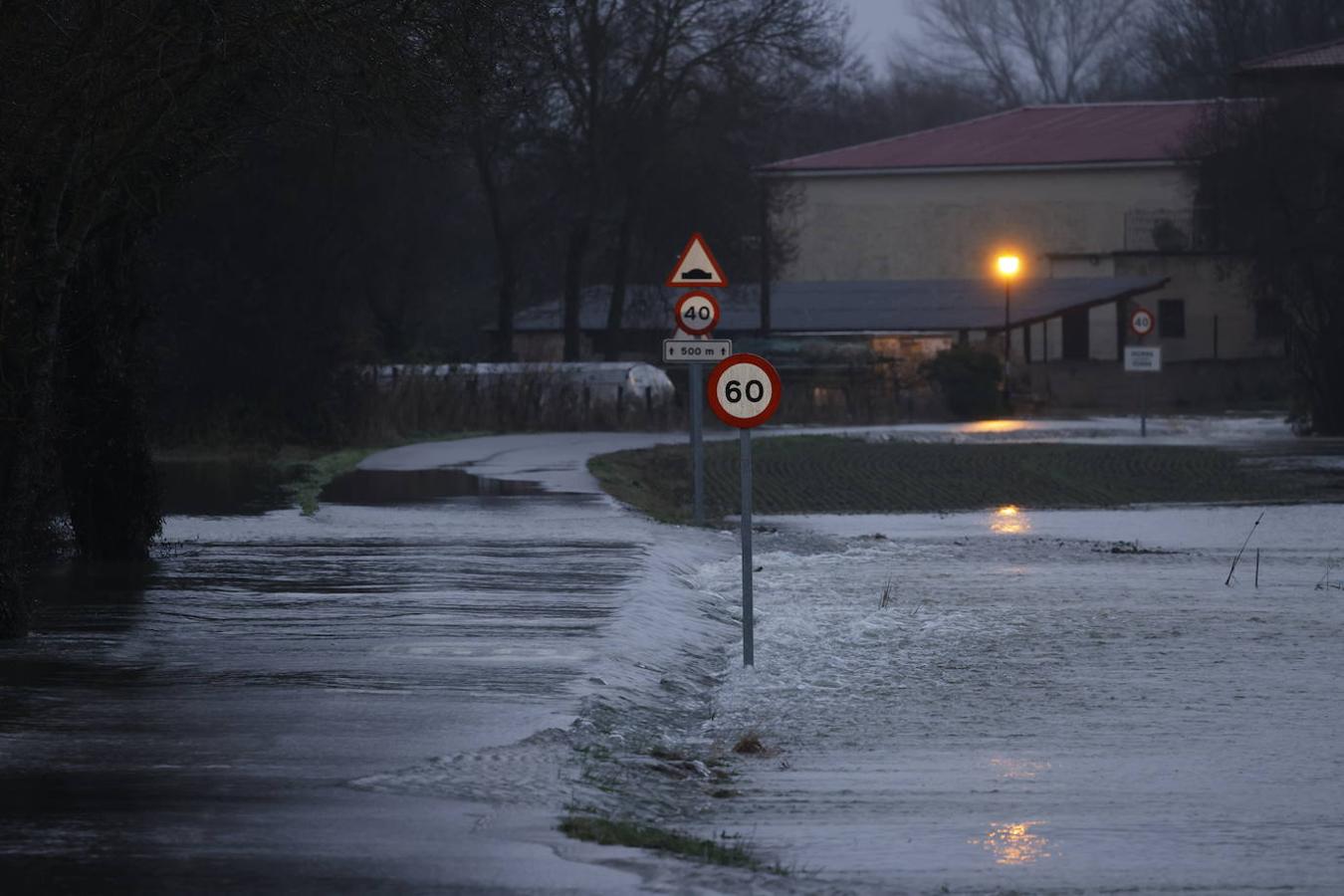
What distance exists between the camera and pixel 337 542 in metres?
17.2

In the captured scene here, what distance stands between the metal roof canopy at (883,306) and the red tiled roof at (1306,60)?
11.1m

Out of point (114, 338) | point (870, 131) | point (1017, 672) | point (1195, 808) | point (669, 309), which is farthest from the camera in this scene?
point (870, 131)

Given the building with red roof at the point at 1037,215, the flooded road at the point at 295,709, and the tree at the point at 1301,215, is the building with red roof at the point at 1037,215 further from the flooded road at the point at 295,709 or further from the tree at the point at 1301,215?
the flooded road at the point at 295,709

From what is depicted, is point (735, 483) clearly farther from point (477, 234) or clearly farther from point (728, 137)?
point (477, 234)

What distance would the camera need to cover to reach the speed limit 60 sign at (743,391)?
11617mm

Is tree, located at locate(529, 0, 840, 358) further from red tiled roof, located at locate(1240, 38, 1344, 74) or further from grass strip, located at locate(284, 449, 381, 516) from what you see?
grass strip, located at locate(284, 449, 381, 516)

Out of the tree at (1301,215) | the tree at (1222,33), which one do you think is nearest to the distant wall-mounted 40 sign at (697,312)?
the tree at (1301,215)

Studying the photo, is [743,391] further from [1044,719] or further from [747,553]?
[1044,719]

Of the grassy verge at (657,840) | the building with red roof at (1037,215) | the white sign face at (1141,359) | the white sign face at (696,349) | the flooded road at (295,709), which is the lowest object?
the grassy verge at (657,840)

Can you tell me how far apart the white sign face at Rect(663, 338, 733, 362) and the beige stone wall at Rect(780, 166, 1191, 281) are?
5735 cm

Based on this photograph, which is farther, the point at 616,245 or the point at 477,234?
the point at 477,234

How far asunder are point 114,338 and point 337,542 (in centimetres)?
310

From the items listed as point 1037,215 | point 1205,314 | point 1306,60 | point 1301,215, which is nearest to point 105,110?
point 1301,215

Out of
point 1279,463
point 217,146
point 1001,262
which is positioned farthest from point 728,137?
point 217,146
